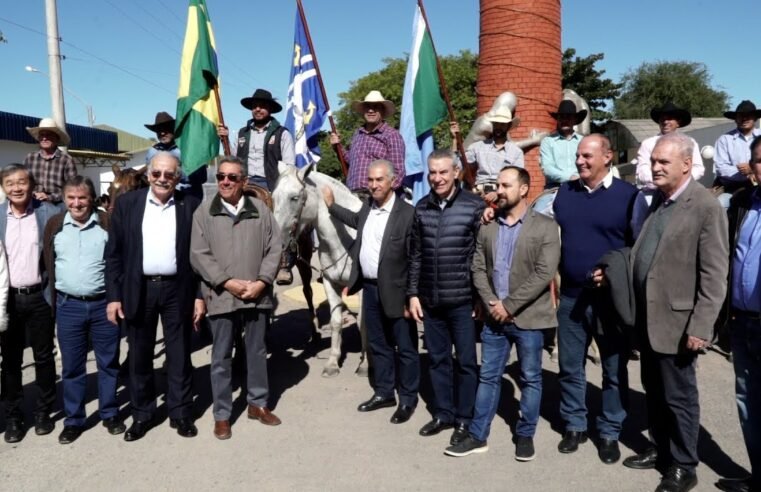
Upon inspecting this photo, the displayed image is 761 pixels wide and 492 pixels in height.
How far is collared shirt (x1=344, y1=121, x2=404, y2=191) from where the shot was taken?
6445 millimetres

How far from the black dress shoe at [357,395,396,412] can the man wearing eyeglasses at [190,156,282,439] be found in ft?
3.60

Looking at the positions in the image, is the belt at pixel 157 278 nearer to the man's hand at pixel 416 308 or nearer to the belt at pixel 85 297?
the belt at pixel 85 297

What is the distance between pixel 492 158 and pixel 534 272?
268cm

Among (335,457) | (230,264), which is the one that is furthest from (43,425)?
(335,457)

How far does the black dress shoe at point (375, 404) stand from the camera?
16.5 feet

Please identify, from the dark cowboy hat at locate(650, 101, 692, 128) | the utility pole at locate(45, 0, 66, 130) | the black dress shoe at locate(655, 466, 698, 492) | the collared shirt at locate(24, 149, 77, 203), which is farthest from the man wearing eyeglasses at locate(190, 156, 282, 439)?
the utility pole at locate(45, 0, 66, 130)

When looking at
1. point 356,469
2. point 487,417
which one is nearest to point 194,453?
point 356,469

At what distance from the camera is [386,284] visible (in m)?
4.61

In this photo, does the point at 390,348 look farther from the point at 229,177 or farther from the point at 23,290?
the point at 23,290

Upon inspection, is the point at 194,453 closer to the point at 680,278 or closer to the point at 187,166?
the point at 187,166

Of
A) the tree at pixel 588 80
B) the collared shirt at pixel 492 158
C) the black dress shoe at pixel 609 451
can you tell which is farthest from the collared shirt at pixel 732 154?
the tree at pixel 588 80

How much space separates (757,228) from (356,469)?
9.70 feet

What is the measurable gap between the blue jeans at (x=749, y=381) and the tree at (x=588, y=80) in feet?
103

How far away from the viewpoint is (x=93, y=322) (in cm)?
454
